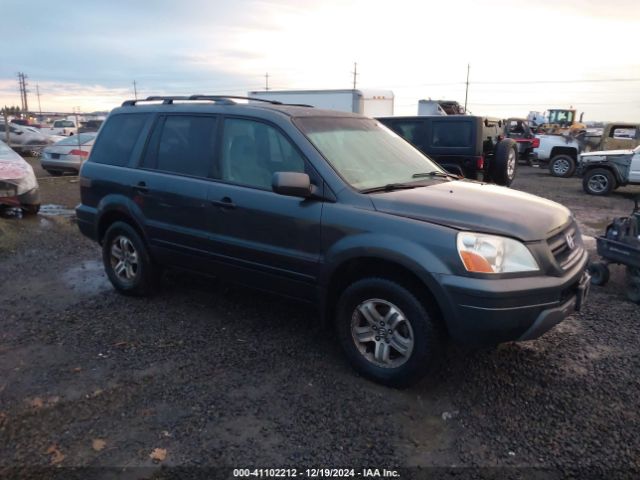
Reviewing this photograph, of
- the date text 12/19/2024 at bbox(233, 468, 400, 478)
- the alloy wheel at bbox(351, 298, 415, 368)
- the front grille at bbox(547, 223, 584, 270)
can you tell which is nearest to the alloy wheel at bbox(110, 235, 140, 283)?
the alloy wheel at bbox(351, 298, 415, 368)

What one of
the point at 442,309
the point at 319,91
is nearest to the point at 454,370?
the point at 442,309

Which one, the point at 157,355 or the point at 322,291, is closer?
the point at 322,291

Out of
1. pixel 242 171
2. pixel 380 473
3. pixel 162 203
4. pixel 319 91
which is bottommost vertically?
pixel 380 473

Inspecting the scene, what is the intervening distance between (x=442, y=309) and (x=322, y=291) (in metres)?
0.91

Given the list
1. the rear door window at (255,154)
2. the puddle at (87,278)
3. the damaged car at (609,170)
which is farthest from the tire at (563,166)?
the rear door window at (255,154)

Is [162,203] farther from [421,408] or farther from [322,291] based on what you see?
[421,408]

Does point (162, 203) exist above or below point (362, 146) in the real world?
below

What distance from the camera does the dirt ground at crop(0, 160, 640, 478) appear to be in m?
2.86

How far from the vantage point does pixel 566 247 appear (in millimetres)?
3584

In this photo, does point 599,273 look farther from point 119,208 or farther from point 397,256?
point 119,208

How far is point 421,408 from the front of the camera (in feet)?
10.9

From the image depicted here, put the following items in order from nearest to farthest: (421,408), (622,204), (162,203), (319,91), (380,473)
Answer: (380,473)
(421,408)
(162,203)
(622,204)
(319,91)

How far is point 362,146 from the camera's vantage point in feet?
13.9

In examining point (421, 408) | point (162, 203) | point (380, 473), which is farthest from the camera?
point (162, 203)
